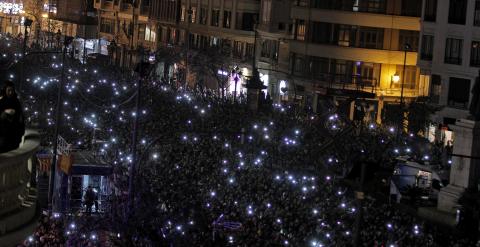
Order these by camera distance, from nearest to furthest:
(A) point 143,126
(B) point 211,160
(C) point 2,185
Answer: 1. (C) point 2,185
2. (B) point 211,160
3. (A) point 143,126

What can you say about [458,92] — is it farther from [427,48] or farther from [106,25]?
[106,25]

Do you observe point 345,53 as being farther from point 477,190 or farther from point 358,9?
point 477,190

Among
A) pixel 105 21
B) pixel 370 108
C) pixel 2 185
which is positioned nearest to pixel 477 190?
pixel 2 185

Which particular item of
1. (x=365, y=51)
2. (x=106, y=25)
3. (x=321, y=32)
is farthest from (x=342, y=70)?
(x=106, y=25)

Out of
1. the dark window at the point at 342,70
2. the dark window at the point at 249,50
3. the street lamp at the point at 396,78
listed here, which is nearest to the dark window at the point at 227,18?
the dark window at the point at 249,50

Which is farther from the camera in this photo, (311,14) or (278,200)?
(311,14)

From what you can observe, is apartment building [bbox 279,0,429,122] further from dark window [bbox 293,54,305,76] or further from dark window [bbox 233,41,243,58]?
dark window [bbox 233,41,243,58]

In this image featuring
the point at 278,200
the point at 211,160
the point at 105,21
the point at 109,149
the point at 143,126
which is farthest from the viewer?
the point at 105,21
